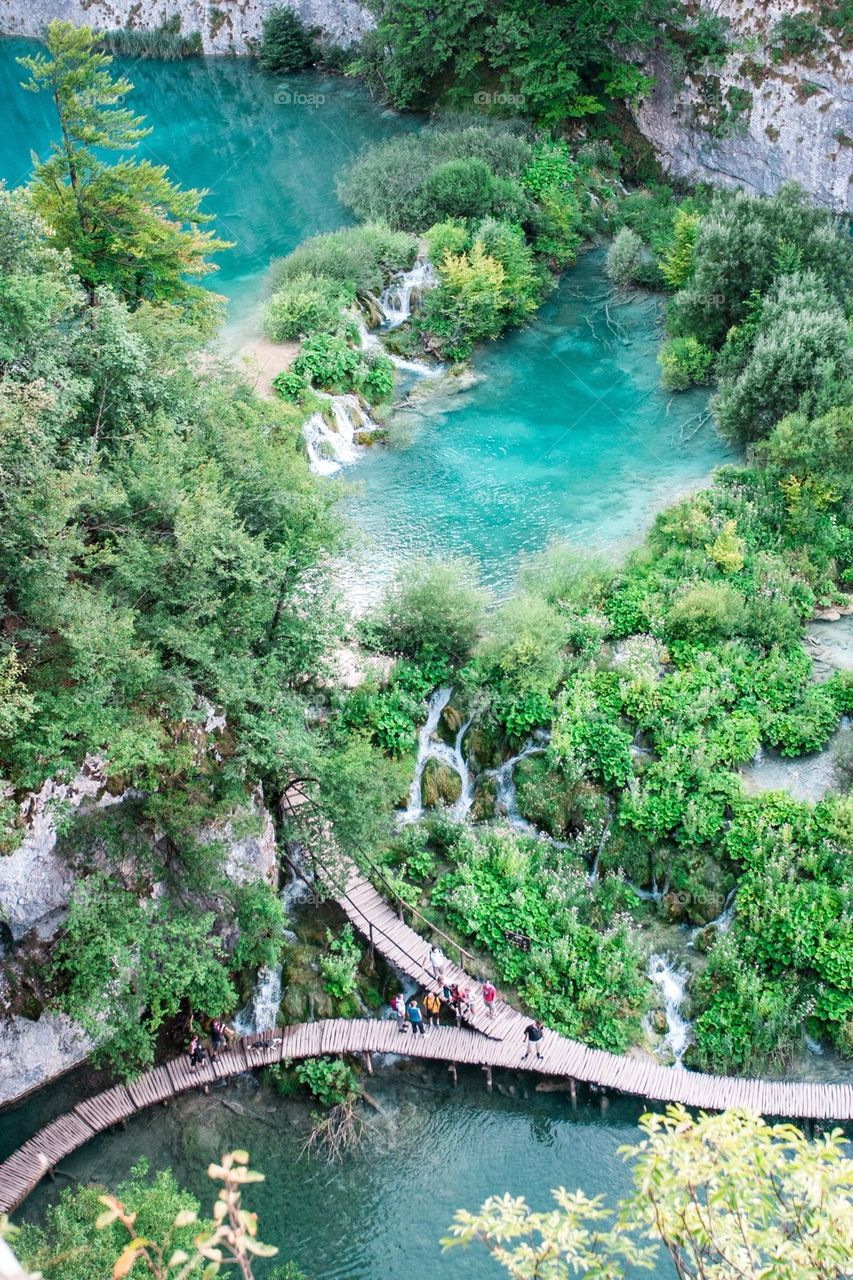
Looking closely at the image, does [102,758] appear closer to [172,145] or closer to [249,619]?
[249,619]

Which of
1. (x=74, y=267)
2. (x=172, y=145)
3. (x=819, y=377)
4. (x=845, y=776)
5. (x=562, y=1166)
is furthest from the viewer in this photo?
(x=172, y=145)

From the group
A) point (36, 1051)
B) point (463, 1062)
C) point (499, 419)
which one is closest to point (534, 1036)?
point (463, 1062)

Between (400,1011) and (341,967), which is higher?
(341,967)

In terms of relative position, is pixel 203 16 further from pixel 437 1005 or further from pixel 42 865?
pixel 437 1005

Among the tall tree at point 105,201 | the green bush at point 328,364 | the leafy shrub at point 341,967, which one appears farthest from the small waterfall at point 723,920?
the green bush at point 328,364

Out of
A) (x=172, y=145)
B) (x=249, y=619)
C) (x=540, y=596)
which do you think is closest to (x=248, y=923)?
(x=249, y=619)

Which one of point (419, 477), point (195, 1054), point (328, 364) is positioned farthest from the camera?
point (328, 364)

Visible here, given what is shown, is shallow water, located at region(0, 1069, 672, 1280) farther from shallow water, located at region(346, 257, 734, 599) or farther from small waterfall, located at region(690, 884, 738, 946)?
shallow water, located at region(346, 257, 734, 599)
